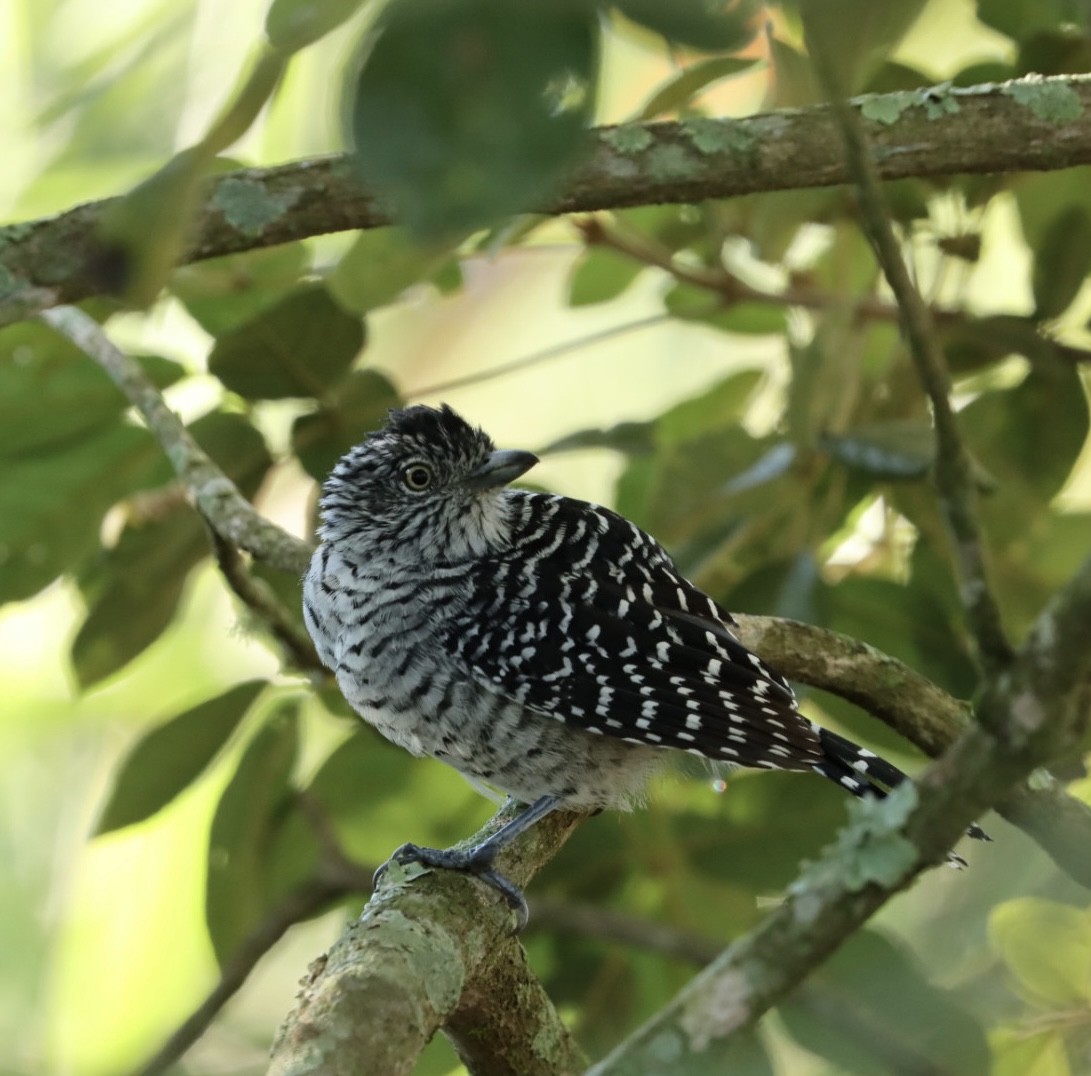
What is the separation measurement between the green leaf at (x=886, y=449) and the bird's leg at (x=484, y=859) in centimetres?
91

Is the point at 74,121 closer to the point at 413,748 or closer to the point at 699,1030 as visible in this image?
the point at 413,748

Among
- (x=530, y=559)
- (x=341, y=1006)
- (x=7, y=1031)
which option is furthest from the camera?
(x=7, y=1031)

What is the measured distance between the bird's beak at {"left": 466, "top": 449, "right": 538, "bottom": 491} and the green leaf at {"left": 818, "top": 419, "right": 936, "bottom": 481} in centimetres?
58

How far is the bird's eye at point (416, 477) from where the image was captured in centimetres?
288

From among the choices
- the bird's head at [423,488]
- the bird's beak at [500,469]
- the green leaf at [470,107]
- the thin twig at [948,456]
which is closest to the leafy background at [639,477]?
the bird's head at [423,488]

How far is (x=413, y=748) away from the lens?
2.60m

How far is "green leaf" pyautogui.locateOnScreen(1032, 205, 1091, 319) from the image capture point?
2.91 m

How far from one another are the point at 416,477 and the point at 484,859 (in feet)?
3.04

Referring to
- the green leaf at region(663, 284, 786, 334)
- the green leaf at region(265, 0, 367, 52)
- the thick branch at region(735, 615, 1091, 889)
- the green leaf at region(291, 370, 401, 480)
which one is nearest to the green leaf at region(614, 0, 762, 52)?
the green leaf at region(265, 0, 367, 52)

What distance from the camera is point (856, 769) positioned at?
2.53m

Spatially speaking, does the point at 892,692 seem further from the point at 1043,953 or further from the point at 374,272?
the point at 374,272

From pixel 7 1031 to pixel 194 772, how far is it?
4.77 feet

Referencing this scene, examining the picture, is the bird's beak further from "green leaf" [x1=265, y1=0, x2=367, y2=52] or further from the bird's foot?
"green leaf" [x1=265, y1=0, x2=367, y2=52]

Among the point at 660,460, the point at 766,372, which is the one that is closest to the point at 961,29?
the point at 766,372
